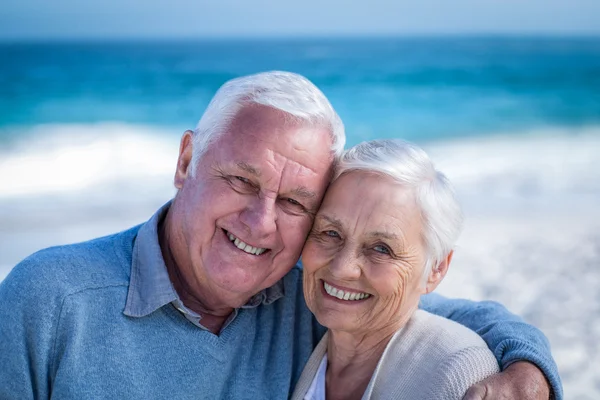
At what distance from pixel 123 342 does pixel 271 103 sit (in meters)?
0.82

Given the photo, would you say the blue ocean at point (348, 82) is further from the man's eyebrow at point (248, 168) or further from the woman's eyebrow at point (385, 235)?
the woman's eyebrow at point (385, 235)

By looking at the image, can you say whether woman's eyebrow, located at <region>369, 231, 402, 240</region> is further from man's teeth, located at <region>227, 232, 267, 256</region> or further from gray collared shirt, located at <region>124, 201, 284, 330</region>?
gray collared shirt, located at <region>124, 201, 284, 330</region>

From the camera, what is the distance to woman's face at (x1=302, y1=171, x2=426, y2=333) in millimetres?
2066

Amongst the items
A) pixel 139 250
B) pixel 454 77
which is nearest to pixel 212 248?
pixel 139 250

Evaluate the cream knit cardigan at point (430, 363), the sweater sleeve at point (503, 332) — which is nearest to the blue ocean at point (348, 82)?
the sweater sleeve at point (503, 332)

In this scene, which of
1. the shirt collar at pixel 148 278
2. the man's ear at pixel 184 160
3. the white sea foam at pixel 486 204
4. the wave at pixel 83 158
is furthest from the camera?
the wave at pixel 83 158

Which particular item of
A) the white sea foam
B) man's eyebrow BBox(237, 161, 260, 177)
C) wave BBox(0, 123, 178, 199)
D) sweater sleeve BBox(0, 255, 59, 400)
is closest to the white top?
man's eyebrow BBox(237, 161, 260, 177)

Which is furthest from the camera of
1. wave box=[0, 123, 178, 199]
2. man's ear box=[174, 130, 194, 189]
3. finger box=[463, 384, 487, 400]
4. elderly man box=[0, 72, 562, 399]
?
wave box=[0, 123, 178, 199]

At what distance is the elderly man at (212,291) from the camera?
2.02 meters

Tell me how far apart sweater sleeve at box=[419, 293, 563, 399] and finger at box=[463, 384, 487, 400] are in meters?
0.20

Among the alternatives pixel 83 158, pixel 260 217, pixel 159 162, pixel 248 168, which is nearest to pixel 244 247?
pixel 260 217

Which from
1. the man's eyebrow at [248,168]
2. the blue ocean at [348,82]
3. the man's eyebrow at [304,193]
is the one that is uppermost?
the man's eyebrow at [248,168]

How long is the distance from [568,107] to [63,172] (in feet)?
38.2

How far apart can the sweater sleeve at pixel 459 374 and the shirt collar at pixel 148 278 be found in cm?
71
